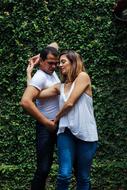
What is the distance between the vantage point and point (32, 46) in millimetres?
6824

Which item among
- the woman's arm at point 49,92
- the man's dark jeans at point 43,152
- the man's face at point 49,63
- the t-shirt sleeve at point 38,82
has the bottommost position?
the man's dark jeans at point 43,152

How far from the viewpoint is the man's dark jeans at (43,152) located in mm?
4512

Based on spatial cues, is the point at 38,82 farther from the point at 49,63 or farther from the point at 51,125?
the point at 51,125

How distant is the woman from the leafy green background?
2.50 m

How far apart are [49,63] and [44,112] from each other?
0.51m

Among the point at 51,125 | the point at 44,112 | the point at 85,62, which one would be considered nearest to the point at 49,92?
the point at 44,112

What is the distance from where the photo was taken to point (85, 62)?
6.84 meters

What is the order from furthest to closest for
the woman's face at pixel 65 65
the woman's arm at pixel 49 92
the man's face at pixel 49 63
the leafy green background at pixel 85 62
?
the leafy green background at pixel 85 62 → the man's face at pixel 49 63 → the woman's arm at pixel 49 92 → the woman's face at pixel 65 65

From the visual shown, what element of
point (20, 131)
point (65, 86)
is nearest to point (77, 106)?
point (65, 86)

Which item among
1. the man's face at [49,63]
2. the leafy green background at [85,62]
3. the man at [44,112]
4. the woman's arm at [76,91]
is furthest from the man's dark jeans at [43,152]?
the leafy green background at [85,62]

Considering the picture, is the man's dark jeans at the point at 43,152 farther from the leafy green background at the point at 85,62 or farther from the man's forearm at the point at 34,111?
the leafy green background at the point at 85,62

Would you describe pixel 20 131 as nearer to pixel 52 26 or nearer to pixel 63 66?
pixel 52 26

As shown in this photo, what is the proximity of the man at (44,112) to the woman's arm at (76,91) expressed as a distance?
0.24 metres

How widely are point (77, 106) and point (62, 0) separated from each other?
10.0 feet
